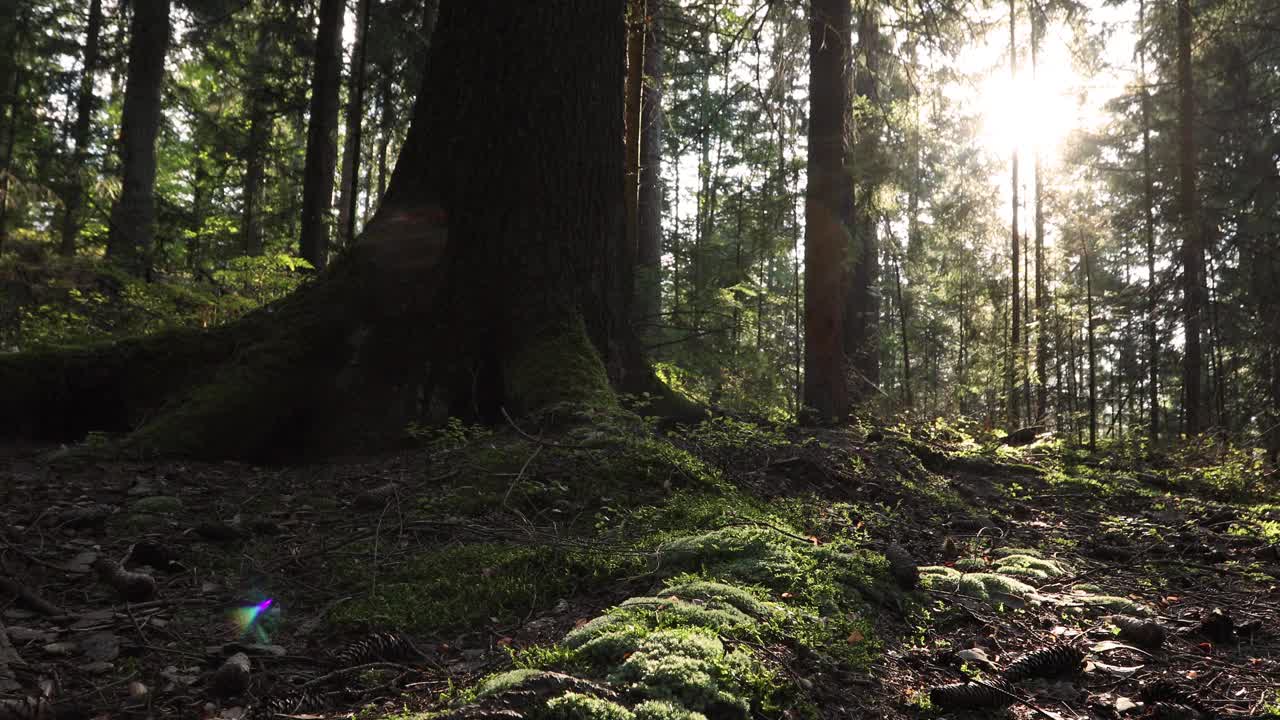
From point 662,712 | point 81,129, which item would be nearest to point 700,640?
point 662,712

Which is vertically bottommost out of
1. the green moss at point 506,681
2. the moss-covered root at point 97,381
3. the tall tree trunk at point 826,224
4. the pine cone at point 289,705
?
the pine cone at point 289,705

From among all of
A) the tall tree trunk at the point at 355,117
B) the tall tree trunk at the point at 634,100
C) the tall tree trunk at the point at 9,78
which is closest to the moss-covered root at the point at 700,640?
the tall tree trunk at the point at 634,100

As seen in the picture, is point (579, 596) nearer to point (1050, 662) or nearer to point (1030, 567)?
point (1050, 662)

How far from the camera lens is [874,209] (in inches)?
402

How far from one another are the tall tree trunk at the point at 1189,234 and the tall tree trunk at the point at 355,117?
13042 mm

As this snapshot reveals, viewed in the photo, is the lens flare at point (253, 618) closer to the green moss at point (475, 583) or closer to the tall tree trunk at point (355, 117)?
the green moss at point (475, 583)

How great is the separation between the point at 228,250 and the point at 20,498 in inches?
555

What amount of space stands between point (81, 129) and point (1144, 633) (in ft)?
70.5

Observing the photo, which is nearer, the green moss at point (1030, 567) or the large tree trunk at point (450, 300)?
the green moss at point (1030, 567)

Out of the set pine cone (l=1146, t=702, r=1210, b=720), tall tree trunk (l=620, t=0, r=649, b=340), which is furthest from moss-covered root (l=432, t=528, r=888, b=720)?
Answer: tall tree trunk (l=620, t=0, r=649, b=340)

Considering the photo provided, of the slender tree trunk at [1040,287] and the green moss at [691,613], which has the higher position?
the slender tree trunk at [1040,287]

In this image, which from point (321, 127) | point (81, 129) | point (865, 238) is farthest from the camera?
point (81, 129)

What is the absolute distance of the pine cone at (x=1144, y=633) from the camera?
8.91ft

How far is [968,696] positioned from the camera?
2100 millimetres
